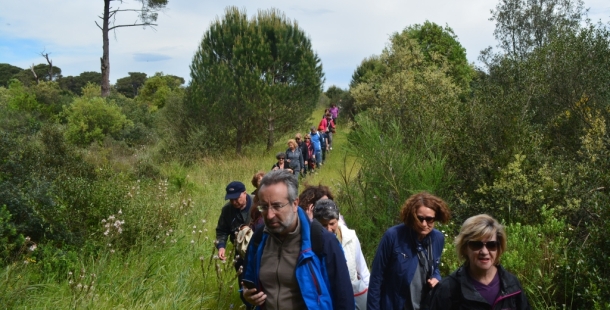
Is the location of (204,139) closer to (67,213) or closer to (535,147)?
(67,213)

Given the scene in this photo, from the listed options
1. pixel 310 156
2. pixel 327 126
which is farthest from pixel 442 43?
pixel 310 156

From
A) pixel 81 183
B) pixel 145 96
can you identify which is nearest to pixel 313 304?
pixel 81 183

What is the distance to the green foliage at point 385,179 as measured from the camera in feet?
22.7

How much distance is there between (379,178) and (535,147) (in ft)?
7.07

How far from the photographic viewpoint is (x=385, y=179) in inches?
282

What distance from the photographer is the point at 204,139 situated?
1973 centimetres

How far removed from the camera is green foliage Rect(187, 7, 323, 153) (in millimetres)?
19484

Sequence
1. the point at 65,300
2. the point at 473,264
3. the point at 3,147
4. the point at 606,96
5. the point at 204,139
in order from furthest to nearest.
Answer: the point at 204,139 < the point at 606,96 < the point at 3,147 < the point at 65,300 < the point at 473,264

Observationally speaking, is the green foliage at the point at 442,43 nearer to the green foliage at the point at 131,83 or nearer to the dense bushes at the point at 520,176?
the dense bushes at the point at 520,176

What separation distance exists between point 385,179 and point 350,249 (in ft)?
10.6

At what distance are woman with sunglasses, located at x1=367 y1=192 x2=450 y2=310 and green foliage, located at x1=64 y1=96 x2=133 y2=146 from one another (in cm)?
1840

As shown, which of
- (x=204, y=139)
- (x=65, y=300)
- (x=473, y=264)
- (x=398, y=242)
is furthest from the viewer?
(x=204, y=139)

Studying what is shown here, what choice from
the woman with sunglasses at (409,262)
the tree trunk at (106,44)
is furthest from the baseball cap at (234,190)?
the tree trunk at (106,44)

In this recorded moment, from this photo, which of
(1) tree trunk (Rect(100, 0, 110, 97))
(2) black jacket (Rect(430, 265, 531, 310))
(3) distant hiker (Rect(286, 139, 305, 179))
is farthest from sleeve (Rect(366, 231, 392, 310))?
(1) tree trunk (Rect(100, 0, 110, 97))
